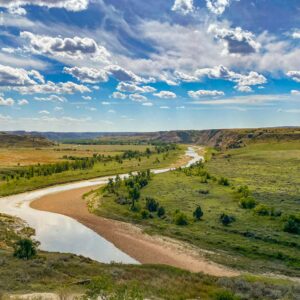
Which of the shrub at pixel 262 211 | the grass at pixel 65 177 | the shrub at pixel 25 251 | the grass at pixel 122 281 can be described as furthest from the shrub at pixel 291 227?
the grass at pixel 65 177

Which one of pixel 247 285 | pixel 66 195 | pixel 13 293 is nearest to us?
pixel 13 293

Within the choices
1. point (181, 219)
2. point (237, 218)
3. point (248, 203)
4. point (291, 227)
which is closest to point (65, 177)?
point (248, 203)

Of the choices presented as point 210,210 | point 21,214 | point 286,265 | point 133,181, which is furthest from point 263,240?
point 133,181

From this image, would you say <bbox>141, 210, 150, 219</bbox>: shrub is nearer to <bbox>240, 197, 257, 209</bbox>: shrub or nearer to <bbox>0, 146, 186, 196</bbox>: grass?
<bbox>240, 197, 257, 209</bbox>: shrub

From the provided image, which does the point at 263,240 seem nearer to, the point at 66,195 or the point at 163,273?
the point at 163,273

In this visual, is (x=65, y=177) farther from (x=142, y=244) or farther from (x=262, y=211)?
(x=262, y=211)

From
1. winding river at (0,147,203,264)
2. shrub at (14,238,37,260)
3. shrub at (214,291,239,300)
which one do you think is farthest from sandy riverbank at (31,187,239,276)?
shrub at (14,238,37,260)

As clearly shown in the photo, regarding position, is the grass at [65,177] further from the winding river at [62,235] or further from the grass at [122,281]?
the grass at [122,281]

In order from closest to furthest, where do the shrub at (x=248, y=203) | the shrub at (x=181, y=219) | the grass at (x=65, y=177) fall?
the shrub at (x=181, y=219), the shrub at (x=248, y=203), the grass at (x=65, y=177)
